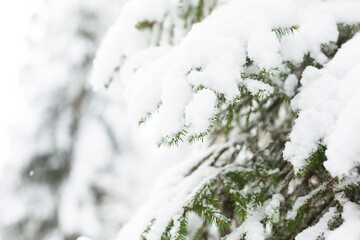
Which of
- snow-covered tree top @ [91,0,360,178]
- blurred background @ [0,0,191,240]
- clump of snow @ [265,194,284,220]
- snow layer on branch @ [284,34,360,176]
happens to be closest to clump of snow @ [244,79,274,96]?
snow-covered tree top @ [91,0,360,178]

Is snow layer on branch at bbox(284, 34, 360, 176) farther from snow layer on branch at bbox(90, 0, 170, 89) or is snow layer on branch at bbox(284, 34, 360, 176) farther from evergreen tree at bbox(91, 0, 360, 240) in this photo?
snow layer on branch at bbox(90, 0, 170, 89)

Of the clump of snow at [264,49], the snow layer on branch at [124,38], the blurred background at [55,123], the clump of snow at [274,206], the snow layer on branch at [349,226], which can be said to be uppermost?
the blurred background at [55,123]

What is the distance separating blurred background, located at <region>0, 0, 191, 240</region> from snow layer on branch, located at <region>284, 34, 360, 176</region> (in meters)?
4.18

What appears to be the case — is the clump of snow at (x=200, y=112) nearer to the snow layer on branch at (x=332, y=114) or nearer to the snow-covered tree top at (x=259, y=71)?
the snow-covered tree top at (x=259, y=71)

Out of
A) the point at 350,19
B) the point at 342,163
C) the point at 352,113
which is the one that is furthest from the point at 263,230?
the point at 350,19

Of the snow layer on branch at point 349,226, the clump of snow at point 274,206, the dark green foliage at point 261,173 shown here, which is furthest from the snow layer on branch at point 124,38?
the snow layer on branch at point 349,226

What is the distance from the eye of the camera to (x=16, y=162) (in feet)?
16.0

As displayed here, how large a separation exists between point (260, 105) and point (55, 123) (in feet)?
14.4

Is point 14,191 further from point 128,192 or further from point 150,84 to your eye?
point 150,84

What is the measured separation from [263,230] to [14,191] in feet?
16.5

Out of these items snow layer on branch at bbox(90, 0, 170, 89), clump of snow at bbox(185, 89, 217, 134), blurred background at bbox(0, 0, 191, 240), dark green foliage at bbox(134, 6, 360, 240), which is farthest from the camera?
blurred background at bbox(0, 0, 191, 240)

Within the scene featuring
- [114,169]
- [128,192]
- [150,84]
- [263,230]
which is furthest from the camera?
[128,192]

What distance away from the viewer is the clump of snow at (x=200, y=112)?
3.02 ft

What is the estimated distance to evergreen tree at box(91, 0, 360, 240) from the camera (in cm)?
96
